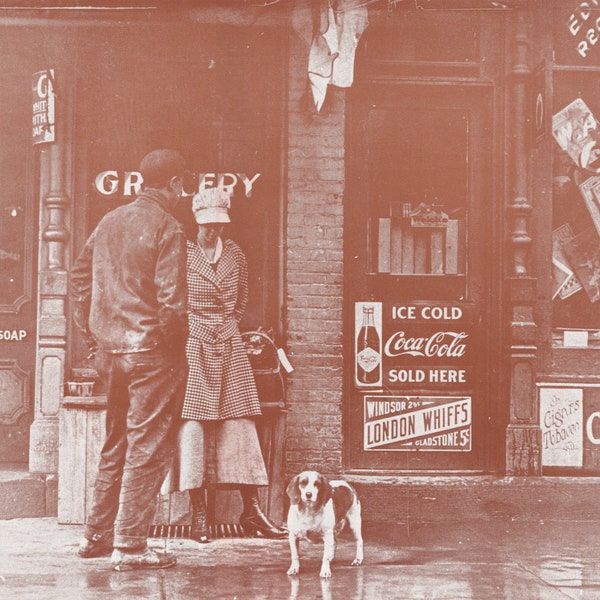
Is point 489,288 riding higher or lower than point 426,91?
lower

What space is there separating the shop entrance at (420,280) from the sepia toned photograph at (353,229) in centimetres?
2

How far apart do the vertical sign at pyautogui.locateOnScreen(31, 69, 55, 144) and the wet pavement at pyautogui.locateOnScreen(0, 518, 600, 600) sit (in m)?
3.13

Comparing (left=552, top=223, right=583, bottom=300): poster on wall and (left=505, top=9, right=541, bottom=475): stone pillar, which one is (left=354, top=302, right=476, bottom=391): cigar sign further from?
(left=552, top=223, right=583, bottom=300): poster on wall

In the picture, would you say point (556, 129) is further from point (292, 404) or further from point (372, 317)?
point (292, 404)

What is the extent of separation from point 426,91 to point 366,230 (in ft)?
4.28

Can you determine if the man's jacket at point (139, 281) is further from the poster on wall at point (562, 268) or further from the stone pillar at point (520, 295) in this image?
the poster on wall at point (562, 268)

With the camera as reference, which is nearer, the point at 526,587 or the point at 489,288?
the point at 526,587

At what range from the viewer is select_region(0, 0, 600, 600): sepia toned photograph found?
332 inches

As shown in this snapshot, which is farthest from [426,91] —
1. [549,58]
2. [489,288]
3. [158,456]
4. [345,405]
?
[158,456]

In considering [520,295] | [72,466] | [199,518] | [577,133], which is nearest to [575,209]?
[577,133]

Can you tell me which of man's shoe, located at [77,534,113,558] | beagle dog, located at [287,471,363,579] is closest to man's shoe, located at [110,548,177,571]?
man's shoe, located at [77,534,113,558]

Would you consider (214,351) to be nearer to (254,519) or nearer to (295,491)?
(254,519)

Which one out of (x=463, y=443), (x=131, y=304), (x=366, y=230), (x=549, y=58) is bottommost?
(x=463, y=443)

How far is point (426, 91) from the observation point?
8.99 m
